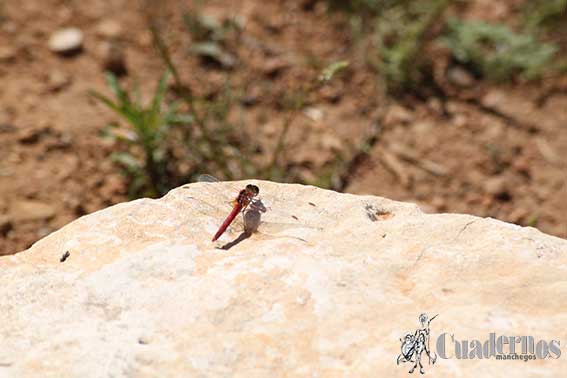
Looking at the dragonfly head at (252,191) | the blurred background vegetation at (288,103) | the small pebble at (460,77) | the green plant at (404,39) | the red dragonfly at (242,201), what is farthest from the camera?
the small pebble at (460,77)

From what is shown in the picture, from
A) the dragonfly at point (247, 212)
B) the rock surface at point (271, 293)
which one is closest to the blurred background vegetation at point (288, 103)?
the dragonfly at point (247, 212)

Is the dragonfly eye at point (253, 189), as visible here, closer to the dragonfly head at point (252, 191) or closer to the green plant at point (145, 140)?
the dragonfly head at point (252, 191)

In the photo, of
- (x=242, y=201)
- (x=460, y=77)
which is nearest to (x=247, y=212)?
(x=242, y=201)

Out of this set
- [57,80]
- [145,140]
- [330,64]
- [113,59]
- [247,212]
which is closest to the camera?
[247,212]

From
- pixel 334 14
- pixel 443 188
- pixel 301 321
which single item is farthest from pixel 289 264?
pixel 334 14

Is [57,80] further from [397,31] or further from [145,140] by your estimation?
[397,31]

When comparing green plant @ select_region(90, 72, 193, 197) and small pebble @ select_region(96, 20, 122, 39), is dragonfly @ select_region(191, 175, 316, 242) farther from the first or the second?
small pebble @ select_region(96, 20, 122, 39)

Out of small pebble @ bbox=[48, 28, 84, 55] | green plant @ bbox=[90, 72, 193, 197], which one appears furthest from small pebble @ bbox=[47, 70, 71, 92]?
green plant @ bbox=[90, 72, 193, 197]
